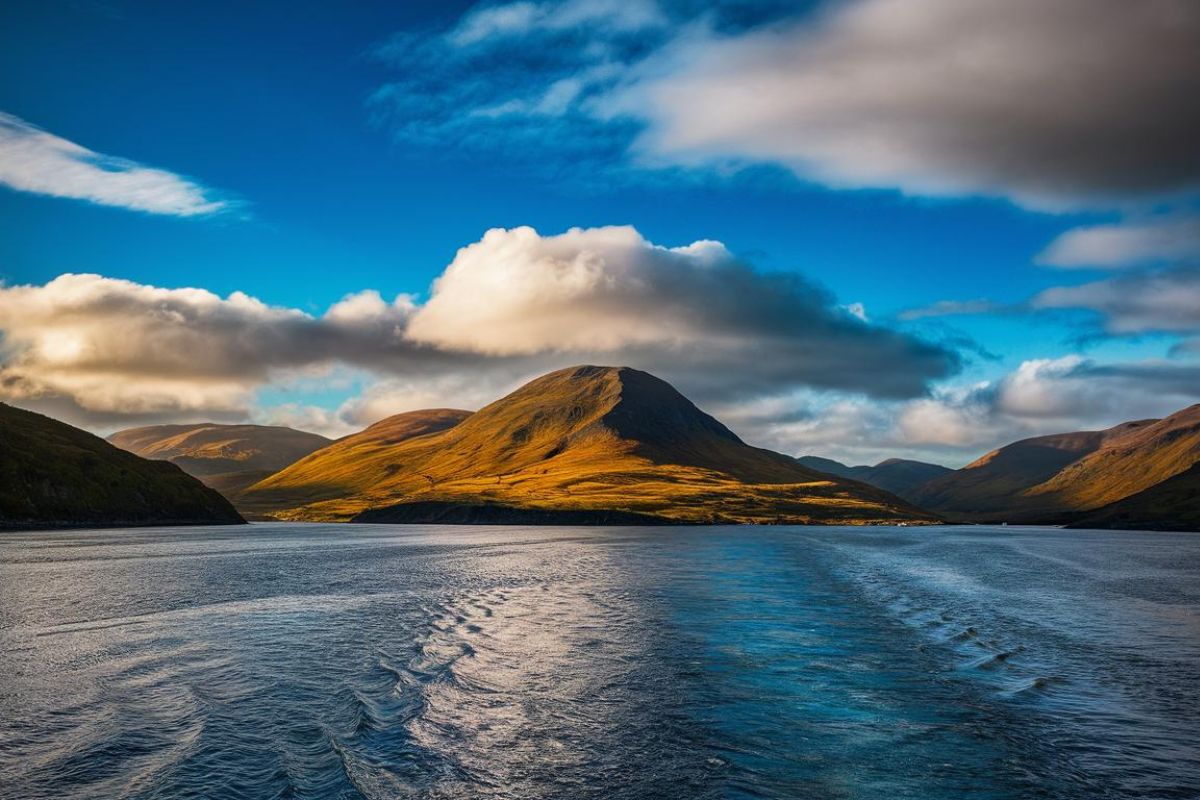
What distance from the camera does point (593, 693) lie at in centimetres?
3294

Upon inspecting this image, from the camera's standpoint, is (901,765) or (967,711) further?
(967,711)

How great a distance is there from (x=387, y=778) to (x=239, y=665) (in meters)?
19.7

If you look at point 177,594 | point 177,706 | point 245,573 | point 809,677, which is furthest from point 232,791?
point 245,573

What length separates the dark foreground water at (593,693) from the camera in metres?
22.8

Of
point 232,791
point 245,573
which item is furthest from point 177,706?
point 245,573

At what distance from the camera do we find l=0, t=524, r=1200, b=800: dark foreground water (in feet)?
74.8

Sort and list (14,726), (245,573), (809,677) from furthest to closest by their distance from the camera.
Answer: (245,573)
(809,677)
(14,726)

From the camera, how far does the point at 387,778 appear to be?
22.5 metres

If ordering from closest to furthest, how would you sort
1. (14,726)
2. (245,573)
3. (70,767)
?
(70,767) → (14,726) → (245,573)

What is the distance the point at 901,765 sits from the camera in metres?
24.0

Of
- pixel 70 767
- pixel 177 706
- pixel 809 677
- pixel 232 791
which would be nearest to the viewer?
pixel 232 791

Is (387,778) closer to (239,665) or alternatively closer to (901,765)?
(901,765)

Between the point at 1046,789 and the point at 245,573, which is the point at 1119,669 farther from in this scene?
the point at 245,573

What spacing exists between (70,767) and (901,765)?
24.9m
